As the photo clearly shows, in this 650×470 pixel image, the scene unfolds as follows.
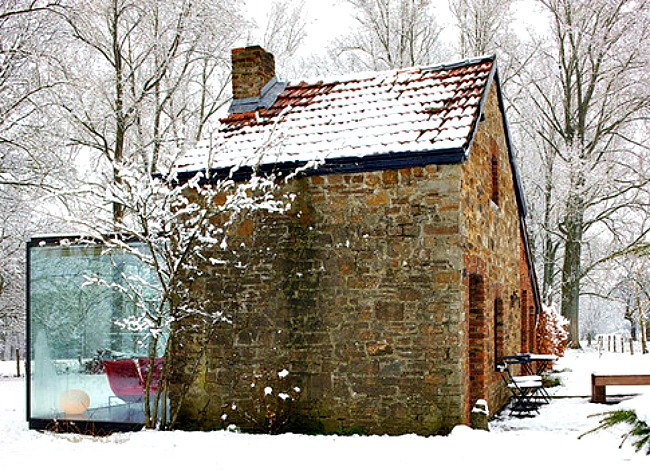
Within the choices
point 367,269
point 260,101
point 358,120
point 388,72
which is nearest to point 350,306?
point 367,269

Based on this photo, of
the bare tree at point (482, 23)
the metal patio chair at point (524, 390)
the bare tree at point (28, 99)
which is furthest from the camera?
the bare tree at point (482, 23)

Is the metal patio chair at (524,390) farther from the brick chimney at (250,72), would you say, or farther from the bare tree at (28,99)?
the bare tree at (28,99)

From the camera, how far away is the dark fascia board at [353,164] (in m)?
8.99

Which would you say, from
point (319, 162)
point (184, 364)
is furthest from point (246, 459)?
point (319, 162)

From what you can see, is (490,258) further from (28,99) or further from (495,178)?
(28,99)

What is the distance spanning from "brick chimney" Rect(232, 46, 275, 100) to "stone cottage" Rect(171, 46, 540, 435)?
3.26 ft

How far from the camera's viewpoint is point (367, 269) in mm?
9492

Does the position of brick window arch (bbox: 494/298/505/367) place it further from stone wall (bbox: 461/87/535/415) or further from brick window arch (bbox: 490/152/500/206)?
brick window arch (bbox: 490/152/500/206)

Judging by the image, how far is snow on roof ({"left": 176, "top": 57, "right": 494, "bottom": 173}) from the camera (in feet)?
31.2

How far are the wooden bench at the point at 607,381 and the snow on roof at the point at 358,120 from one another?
507cm

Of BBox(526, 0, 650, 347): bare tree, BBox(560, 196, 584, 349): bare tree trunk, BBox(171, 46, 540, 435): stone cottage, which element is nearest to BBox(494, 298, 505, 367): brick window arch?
BBox(171, 46, 540, 435): stone cottage

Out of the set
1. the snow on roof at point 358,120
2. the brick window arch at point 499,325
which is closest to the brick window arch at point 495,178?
the brick window arch at point 499,325

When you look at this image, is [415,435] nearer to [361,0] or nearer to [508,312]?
[508,312]

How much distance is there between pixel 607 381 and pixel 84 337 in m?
8.75
